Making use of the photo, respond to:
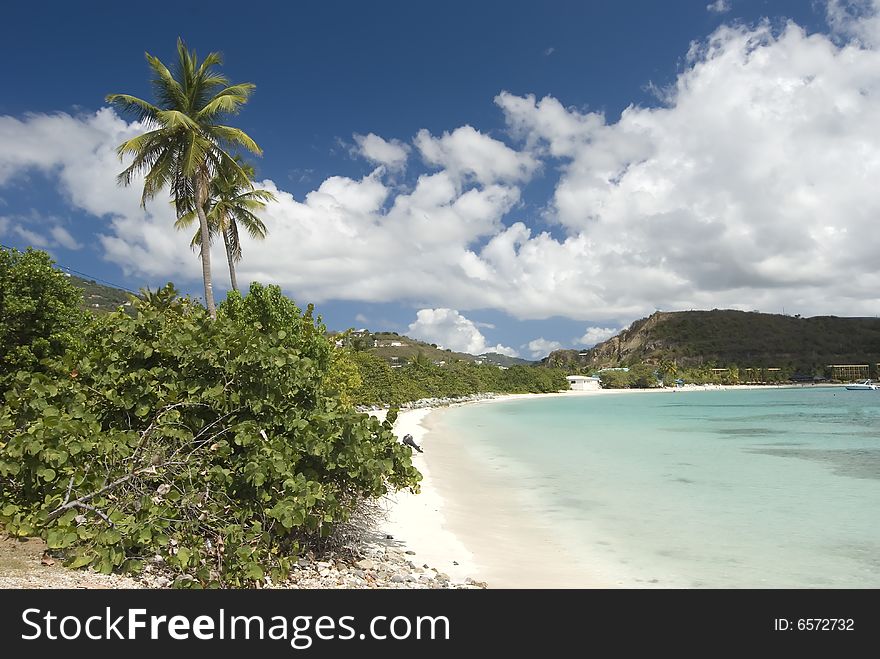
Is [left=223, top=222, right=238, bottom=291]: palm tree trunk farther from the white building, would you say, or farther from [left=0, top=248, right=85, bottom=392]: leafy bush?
the white building

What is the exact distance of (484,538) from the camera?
822 cm

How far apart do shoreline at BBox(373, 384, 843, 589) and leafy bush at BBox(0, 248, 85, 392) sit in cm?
904

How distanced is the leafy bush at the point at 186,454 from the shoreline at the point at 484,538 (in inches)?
61.7

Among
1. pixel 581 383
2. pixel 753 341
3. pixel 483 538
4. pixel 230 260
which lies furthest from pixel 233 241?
pixel 753 341

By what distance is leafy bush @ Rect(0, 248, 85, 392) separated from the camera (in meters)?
12.4

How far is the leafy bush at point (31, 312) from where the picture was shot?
40.5ft

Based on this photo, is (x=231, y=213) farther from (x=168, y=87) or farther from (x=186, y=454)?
(x=186, y=454)

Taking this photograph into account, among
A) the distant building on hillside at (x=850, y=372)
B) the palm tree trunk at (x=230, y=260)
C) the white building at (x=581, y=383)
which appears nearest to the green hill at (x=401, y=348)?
the white building at (x=581, y=383)

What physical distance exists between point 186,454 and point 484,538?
4.70 m

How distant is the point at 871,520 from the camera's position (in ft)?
32.1

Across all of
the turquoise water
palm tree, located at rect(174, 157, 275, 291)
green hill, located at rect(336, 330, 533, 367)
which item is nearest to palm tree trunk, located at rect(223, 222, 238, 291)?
palm tree, located at rect(174, 157, 275, 291)

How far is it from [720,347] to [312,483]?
555 feet

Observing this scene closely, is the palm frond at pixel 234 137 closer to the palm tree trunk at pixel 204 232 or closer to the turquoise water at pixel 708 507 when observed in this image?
the palm tree trunk at pixel 204 232
